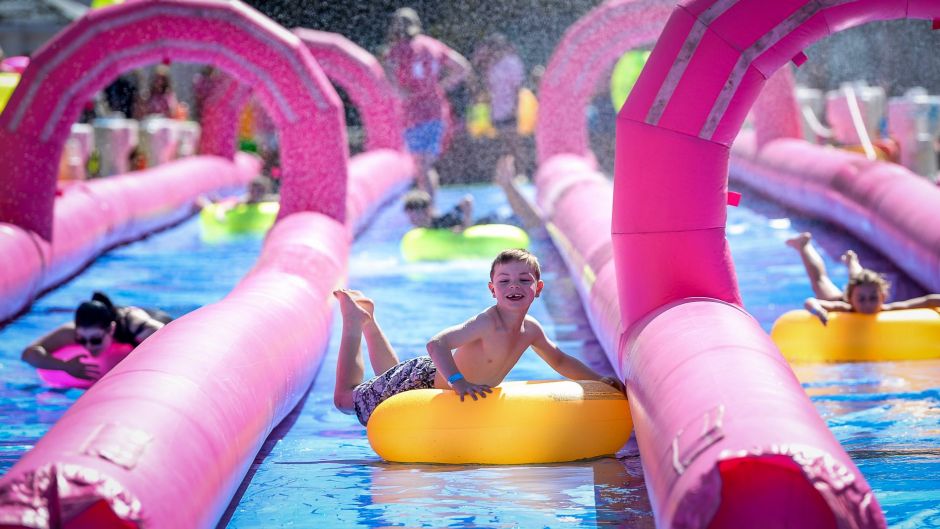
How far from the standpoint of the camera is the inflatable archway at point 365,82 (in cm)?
1263

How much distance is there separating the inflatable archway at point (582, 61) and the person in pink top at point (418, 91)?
101 cm

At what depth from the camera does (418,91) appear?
11336mm

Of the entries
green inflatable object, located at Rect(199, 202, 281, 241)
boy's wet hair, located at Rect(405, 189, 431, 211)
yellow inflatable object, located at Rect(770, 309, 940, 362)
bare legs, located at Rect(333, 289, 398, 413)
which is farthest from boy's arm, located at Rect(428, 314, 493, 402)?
green inflatable object, located at Rect(199, 202, 281, 241)

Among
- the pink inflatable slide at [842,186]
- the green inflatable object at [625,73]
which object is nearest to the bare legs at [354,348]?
the pink inflatable slide at [842,186]

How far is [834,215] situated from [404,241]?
10.5ft

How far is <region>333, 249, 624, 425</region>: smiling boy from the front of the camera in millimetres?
4012

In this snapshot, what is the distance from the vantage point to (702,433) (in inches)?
113

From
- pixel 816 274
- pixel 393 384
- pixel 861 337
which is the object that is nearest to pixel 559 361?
pixel 393 384

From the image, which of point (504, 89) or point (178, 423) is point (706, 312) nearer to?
point (178, 423)

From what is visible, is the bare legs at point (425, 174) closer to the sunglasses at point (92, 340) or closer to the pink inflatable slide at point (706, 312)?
the pink inflatable slide at point (706, 312)

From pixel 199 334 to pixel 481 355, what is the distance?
37.4 inches

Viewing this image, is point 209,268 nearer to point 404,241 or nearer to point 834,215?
point 404,241

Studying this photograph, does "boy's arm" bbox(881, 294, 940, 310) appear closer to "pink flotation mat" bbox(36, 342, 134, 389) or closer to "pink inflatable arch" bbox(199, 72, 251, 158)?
"pink flotation mat" bbox(36, 342, 134, 389)

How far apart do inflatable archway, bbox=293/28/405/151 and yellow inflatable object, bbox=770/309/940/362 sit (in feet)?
25.8
